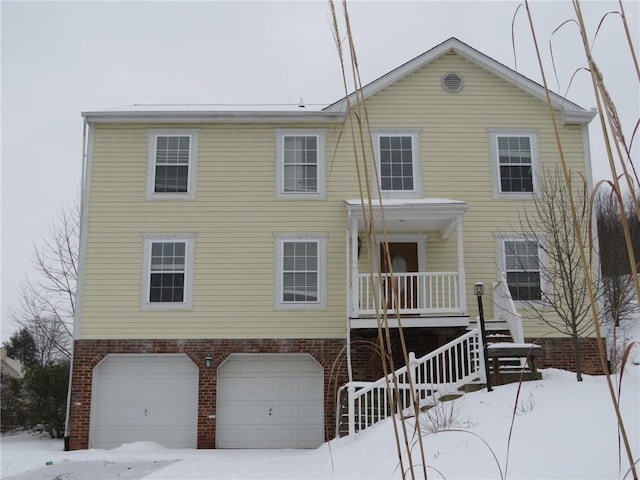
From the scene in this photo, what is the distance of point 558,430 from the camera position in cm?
673

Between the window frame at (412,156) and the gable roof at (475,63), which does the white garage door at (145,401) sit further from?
the gable roof at (475,63)

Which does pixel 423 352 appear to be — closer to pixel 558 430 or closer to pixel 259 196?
pixel 259 196

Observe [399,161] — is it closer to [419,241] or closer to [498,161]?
[419,241]

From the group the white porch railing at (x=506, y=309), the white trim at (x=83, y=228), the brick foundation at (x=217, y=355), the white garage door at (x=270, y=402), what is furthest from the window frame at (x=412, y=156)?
the white trim at (x=83, y=228)

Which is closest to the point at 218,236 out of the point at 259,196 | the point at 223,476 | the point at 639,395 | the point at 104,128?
the point at 259,196

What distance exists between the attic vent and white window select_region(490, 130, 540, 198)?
126 centimetres

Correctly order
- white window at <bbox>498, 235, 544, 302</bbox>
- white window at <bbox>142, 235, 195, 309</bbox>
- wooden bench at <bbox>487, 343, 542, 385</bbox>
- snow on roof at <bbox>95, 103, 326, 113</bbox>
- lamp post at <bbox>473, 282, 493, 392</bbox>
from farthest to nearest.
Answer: snow on roof at <bbox>95, 103, 326, 113</bbox> → white window at <bbox>142, 235, 195, 309</bbox> → white window at <bbox>498, 235, 544, 302</bbox> → wooden bench at <bbox>487, 343, 542, 385</bbox> → lamp post at <bbox>473, 282, 493, 392</bbox>

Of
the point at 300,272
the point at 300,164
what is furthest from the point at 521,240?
the point at 300,164

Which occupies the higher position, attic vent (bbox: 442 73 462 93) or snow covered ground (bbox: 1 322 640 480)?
attic vent (bbox: 442 73 462 93)

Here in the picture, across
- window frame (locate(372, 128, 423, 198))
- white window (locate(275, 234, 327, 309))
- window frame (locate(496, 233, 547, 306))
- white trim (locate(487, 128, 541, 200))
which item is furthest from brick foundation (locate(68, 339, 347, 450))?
white trim (locate(487, 128, 541, 200))

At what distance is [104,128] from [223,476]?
9.03 meters

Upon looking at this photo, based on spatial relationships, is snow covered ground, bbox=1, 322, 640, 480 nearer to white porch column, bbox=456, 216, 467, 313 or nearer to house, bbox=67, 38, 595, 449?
house, bbox=67, 38, 595, 449

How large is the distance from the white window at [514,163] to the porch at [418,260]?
1.59m

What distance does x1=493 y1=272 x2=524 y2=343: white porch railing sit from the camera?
1241 cm
